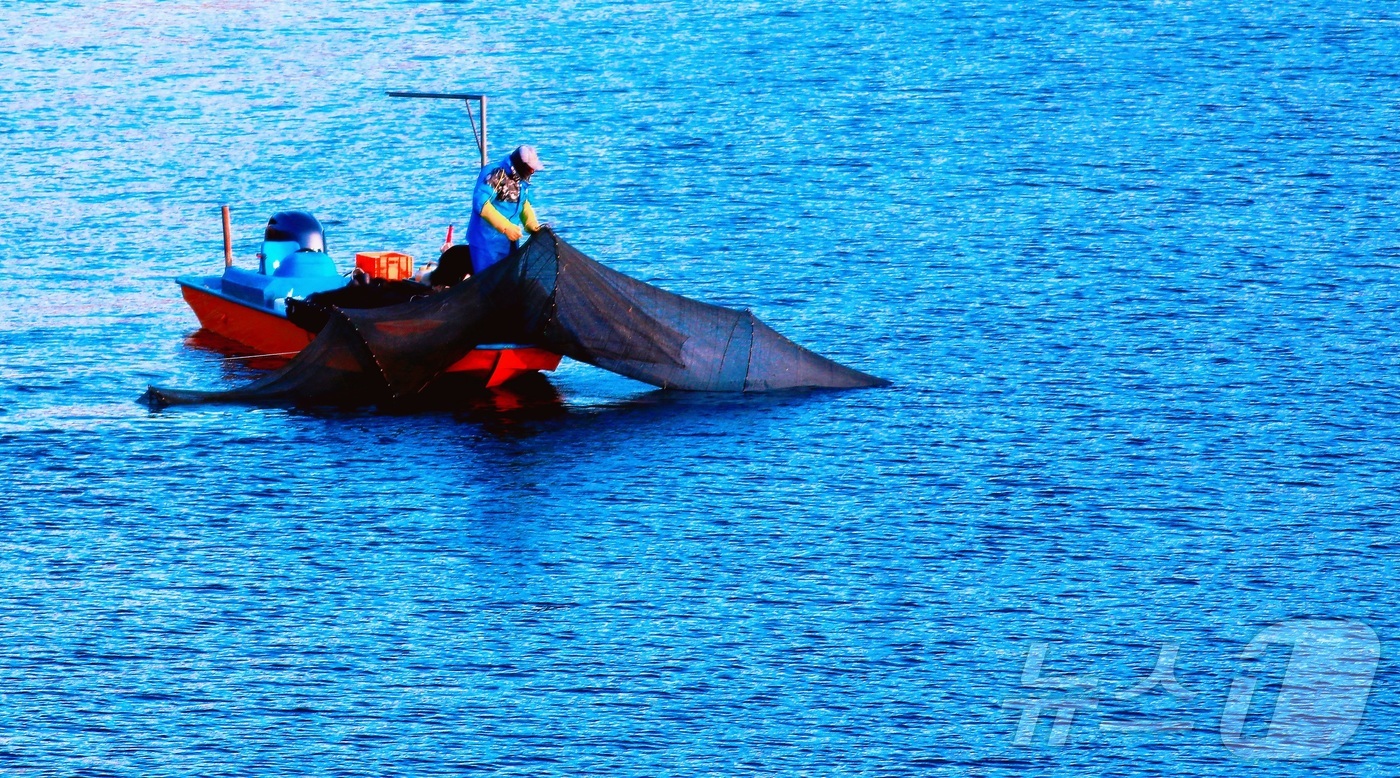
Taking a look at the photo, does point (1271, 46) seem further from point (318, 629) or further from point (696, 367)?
point (318, 629)

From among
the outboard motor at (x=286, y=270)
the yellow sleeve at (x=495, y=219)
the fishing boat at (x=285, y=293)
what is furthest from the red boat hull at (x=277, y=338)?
the yellow sleeve at (x=495, y=219)

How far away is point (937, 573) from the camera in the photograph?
21.7m

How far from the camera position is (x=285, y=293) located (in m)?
28.7

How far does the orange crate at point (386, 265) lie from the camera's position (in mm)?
28562

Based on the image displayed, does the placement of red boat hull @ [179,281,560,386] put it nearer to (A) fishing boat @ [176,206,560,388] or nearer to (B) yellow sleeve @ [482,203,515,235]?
(A) fishing boat @ [176,206,560,388]

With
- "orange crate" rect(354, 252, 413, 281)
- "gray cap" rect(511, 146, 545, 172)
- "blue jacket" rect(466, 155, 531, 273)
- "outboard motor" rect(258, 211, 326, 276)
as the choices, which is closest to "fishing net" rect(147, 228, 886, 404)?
"blue jacket" rect(466, 155, 531, 273)

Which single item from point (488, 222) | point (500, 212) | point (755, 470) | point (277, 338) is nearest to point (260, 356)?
point (277, 338)

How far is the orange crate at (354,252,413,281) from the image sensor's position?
93.7ft

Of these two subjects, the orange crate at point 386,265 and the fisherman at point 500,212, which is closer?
the fisherman at point 500,212

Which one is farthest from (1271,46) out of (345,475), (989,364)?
(345,475)

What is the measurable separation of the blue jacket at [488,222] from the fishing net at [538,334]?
722 millimetres

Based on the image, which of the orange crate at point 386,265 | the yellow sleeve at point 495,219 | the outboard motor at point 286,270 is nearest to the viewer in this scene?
the yellow sleeve at point 495,219

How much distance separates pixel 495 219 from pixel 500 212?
15cm

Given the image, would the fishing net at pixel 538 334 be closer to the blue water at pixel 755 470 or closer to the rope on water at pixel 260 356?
the blue water at pixel 755 470
